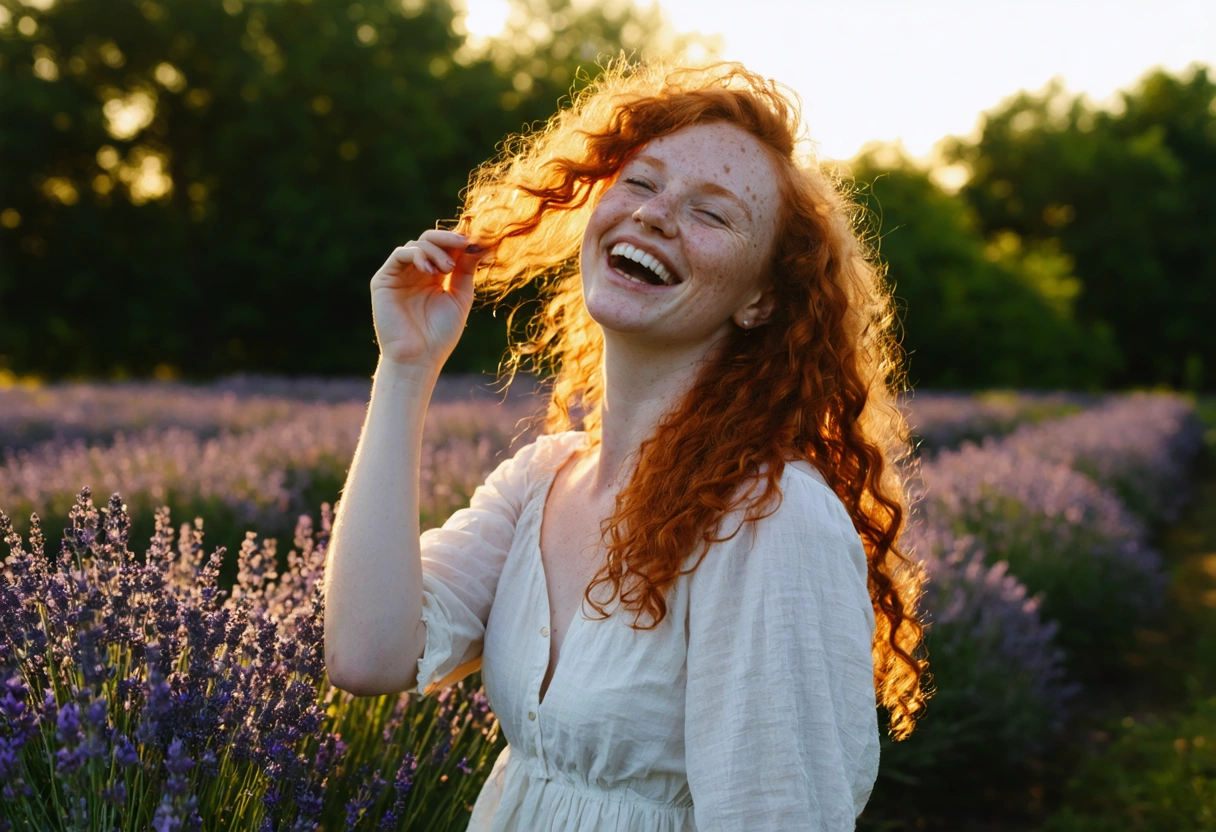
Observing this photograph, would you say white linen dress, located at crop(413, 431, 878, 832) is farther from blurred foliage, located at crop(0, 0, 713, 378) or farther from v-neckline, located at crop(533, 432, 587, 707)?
blurred foliage, located at crop(0, 0, 713, 378)

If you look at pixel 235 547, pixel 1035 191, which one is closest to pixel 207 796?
pixel 235 547

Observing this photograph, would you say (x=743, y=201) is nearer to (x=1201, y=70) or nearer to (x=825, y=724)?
(x=825, y=724)

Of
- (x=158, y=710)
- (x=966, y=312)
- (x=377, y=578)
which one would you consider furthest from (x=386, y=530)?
(x=966, y=312)

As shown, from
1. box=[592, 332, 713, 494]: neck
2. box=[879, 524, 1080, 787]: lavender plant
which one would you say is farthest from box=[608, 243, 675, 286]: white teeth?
box=[879, 524, 1080, 787]: lavender plant

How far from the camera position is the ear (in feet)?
6.02

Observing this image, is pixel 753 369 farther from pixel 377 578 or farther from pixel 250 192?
pixel 250 192

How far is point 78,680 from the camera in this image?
1.56m

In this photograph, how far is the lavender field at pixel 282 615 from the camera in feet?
4.77

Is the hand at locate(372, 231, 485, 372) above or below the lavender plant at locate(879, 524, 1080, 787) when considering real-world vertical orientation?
above

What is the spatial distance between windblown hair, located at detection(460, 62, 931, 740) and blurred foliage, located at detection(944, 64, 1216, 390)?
41.9 metres

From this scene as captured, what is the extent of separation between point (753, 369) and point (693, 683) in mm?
607

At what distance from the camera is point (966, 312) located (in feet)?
88.1

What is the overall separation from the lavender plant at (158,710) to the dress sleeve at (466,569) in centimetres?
21

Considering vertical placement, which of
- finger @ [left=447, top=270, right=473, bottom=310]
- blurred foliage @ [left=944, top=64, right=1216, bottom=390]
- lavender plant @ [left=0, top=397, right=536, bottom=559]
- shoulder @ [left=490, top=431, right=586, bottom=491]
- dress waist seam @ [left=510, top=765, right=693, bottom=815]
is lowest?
lavender plant @ [left=0, top=397, right=536, bottom=559]
